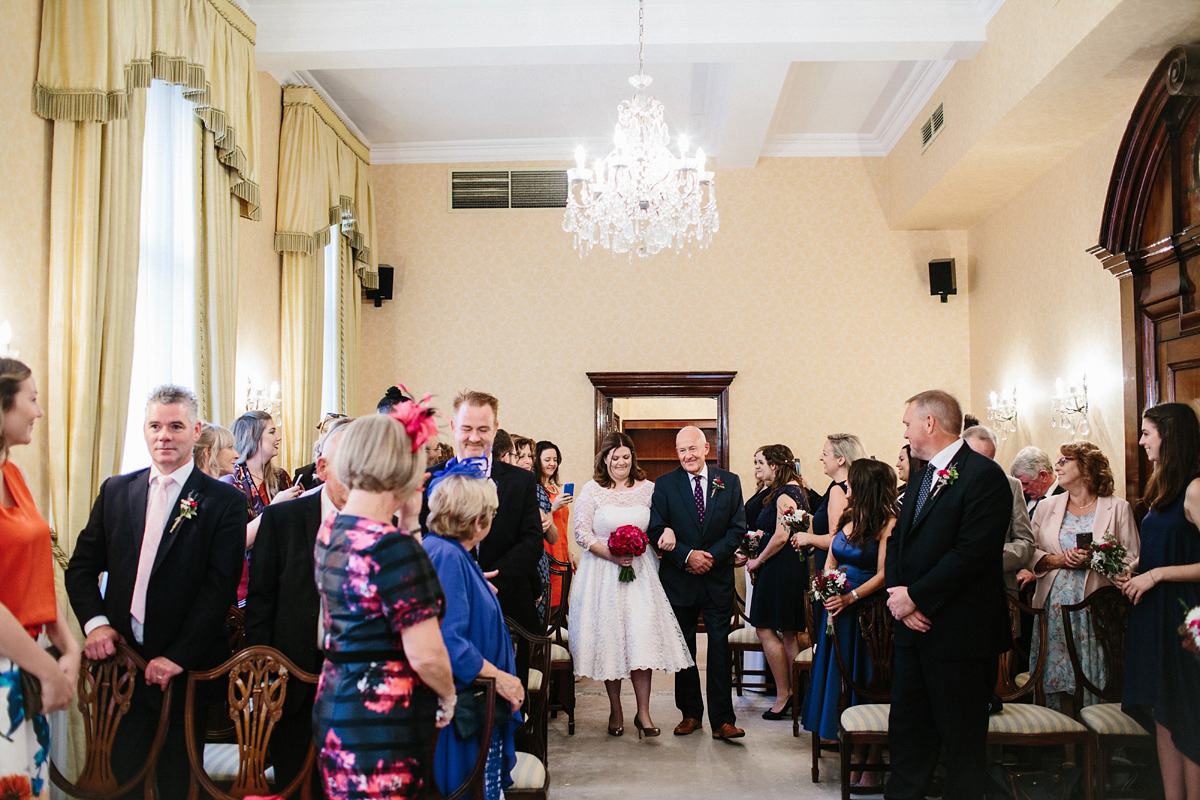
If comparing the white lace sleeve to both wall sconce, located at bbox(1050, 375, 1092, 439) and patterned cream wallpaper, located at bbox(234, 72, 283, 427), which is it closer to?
patterned cream wallpaper, located at bbox(234, 72, 283, 427)

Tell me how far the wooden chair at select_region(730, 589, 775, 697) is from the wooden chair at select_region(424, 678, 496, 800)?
3.55 metres

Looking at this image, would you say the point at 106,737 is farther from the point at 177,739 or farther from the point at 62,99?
the point at 62,99

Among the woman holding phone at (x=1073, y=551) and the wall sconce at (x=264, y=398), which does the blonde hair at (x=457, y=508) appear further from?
the wall sconce at (x=264, y=398)

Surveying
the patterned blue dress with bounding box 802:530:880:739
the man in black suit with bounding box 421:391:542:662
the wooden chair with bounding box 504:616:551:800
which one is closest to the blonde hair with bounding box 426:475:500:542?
the wooden chair with bounding box 504:616:551:800

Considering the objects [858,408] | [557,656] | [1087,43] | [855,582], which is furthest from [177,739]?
[858,408]

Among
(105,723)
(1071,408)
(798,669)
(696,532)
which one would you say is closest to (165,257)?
(105,723)

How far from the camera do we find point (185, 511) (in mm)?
3213

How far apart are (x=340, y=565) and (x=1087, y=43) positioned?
5407 millimetres

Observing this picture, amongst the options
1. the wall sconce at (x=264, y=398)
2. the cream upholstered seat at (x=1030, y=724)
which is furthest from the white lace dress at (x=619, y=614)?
the wall sconce at (x=264, y=398)

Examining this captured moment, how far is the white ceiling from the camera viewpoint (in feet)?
21.5

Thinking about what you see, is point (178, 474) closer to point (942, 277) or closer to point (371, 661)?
point (371, 661)

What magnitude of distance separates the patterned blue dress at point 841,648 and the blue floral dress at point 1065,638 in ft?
2.94

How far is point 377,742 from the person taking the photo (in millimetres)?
2248

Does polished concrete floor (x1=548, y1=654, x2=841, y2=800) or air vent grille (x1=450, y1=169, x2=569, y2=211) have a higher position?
air vent grille (x1=450, y1=169, x2=569, y2=211)
